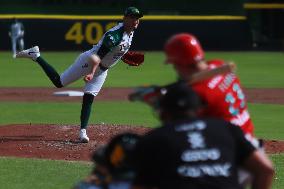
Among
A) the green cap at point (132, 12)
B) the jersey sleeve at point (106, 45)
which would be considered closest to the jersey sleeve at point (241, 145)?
the green cap at point (132, 12)

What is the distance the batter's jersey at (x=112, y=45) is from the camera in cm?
1103

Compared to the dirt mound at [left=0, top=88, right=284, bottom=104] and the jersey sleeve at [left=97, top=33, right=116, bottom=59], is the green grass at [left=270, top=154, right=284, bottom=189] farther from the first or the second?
the dirt mound at [left=0, top=88, right=284, bottom=104]

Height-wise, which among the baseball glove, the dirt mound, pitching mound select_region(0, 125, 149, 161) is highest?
the baseball glove

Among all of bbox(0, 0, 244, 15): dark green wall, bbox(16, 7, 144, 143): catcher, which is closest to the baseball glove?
bbox(16, 7, 144, 143): catcher

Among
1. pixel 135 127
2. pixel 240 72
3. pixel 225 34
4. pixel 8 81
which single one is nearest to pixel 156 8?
pixel 225 34

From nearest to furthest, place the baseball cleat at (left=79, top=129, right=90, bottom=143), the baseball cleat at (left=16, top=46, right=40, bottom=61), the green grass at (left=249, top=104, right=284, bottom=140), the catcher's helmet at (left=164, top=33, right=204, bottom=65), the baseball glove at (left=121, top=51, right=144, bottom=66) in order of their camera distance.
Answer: the catcher's helmet at (left=164, top=33, right=204, bottom=65) → the baseball cleat at (left=79, top=129, right=90, bottom=143) → the baseball glove at (left=121, top=51, right=144, bottom=66) → the baseball cleat at (left=16, top=46, right=40, bottom=61) → the green grass at (left=249, top=104, right=284, bottom=140)

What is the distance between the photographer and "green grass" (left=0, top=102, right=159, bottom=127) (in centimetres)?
1420

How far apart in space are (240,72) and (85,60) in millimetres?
14233

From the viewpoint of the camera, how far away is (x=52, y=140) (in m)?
11.6

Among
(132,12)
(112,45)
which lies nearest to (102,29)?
(112,45)

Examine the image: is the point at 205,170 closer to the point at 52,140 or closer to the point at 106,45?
the point at 106,45

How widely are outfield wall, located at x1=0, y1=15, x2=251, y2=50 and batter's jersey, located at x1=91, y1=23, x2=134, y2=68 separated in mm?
21650

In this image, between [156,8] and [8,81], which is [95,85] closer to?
[8,81]

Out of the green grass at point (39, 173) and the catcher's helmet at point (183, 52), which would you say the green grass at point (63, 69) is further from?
the catcher's helmet at point (183, 52)
